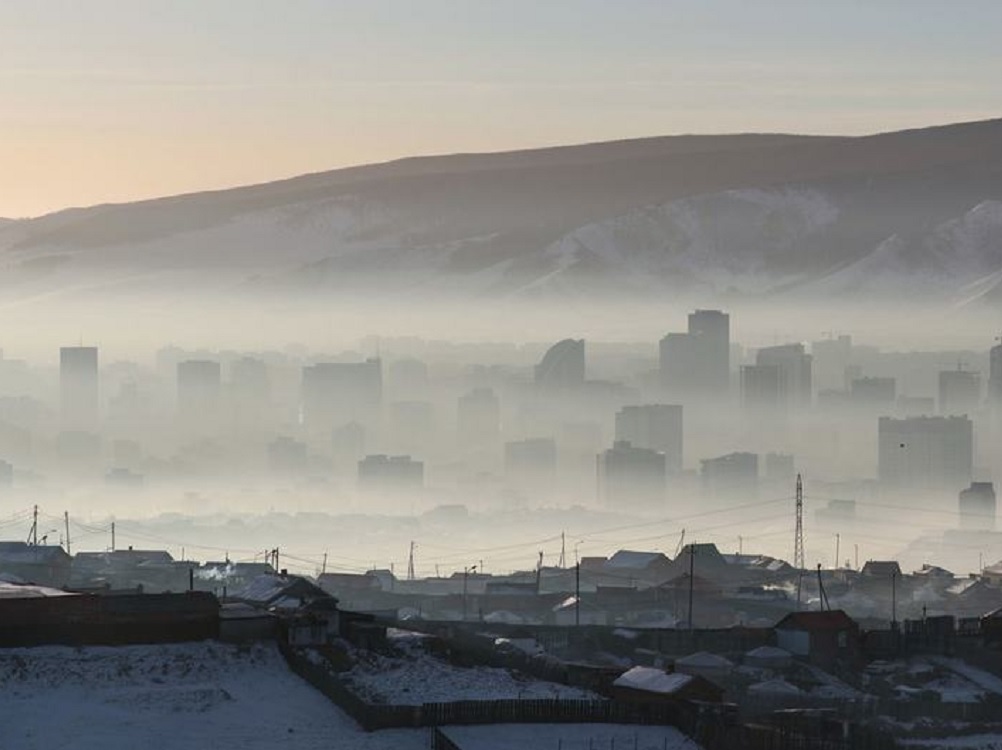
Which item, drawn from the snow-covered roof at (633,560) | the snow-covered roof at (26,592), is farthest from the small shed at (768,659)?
the snow-covered roof at (633,560)

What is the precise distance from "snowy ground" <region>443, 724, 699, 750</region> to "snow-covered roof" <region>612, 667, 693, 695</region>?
6378 millimetres

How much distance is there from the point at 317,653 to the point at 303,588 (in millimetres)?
31501

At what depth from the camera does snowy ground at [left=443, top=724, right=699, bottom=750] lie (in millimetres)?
59688

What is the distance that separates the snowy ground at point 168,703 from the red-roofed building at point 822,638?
31225 millimetres

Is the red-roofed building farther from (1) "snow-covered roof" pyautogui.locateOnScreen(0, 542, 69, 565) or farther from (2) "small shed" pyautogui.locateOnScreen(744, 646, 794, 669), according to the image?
(1) "snow-covered roof" pyautogui.locateOnScreen(0, 542, 69, 565)

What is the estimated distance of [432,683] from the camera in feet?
216

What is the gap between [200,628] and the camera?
68.9m

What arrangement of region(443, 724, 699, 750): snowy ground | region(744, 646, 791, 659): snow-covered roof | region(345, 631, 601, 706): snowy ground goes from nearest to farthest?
region(443, 724, 699, 750): snowy ground
region(345, 631, 601, 706): snowy ground
region(744, 646, 791, 659): snow-covered roof

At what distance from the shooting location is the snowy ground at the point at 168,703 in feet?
192

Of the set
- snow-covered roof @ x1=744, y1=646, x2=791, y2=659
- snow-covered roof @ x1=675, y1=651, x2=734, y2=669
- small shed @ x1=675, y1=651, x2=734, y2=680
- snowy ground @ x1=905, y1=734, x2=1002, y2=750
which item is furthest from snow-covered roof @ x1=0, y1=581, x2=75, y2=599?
snow-covered roof @ x1=744, y1=646, x2=791, y2=659

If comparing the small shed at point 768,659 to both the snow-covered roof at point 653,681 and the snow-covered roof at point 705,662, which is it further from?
the snow-covered roof at point 653,681

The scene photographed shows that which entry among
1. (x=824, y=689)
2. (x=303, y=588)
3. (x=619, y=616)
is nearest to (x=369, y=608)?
(x=619, y=616)

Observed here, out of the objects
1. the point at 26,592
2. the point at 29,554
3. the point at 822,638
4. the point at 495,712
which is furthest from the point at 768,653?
the point at 29,554

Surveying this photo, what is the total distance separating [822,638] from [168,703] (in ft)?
128
